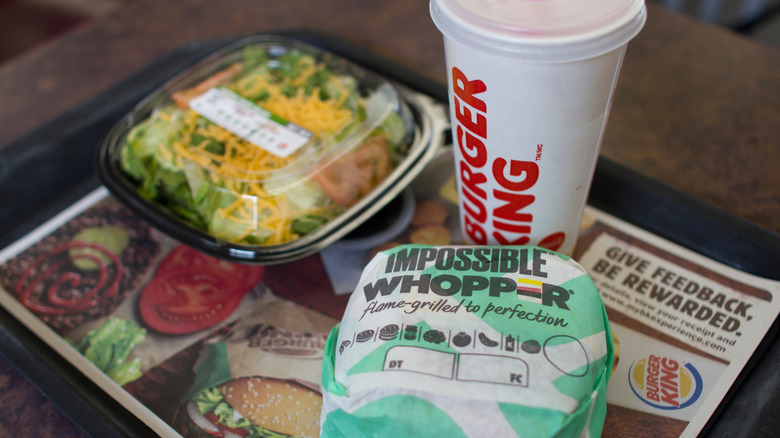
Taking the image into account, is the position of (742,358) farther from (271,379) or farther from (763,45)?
(763,45)

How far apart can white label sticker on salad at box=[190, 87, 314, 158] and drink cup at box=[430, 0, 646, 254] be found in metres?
0.20

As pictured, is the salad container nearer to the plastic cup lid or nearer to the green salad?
the green salad

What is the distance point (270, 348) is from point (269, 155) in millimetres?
205

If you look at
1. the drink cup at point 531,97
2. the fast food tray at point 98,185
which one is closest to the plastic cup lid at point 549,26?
the drink cup at point 531,97

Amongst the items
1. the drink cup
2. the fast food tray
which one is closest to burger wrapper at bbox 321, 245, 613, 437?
the drink cup

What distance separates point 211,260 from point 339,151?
0.20m

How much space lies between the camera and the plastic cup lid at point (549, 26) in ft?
1.30

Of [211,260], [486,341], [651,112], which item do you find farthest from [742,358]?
[211,260]

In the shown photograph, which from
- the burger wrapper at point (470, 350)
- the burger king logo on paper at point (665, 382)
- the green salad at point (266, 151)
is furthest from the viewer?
the green salad at point (266, 151)

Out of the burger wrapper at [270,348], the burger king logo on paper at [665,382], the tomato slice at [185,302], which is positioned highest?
the burger king logo on paper at [665,382]

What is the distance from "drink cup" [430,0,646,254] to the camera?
40 cm

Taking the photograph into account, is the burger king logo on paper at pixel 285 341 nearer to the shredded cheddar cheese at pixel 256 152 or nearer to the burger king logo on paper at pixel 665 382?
the shredded cheddar cheese at pixel 256 152

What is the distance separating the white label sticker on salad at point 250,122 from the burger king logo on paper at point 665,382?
410 mm

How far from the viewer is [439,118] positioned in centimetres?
72
